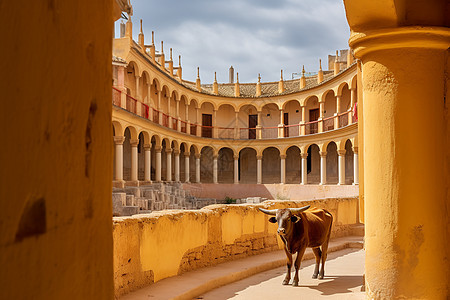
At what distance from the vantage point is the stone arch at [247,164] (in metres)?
38.8

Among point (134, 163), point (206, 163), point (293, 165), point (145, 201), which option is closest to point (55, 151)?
point (145, 201)

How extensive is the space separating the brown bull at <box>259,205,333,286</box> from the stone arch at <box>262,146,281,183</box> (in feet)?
98.0

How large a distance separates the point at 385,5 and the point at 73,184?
11.9ft

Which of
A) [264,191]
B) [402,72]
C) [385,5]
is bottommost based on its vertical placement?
[264,191]

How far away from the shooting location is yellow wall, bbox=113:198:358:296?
5480 mm

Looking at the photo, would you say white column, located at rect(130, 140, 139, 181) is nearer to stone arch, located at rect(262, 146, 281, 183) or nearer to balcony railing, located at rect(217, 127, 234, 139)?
balcony railing, located at rect(217, 127, 234, 139)

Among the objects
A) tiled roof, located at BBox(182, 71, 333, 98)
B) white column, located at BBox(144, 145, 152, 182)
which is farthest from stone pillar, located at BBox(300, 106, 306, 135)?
white column, located at BBox(144, 145, 152, 182)

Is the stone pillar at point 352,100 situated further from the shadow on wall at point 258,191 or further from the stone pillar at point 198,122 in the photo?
the stone pillar at point 198,122

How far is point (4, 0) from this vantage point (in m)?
0.84

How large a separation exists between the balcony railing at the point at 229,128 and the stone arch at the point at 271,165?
1893 mm

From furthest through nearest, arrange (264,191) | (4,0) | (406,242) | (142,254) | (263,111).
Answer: (263,111)
(264,191)
(142,254)
(406,242)
(4,0)

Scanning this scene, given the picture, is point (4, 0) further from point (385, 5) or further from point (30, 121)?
point (385, 5)

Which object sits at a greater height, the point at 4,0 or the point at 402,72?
the point at 402,72

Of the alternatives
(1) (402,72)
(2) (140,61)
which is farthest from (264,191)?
(1) (402,72)
